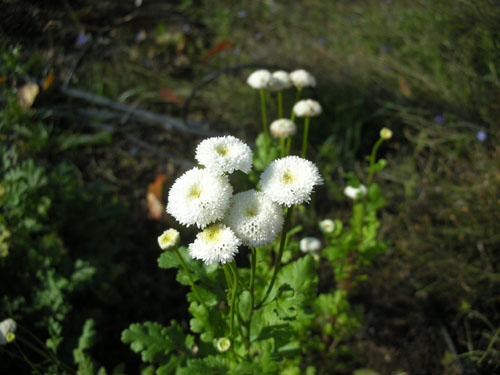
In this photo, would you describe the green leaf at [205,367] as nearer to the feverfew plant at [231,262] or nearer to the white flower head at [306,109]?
the feverfew plant at [231,262]

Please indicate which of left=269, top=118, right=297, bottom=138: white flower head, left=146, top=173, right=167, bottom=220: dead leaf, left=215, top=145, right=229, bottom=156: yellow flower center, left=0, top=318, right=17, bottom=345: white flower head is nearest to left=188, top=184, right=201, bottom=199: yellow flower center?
left=215, top=145, right=229, bottom=156: yellow flower center

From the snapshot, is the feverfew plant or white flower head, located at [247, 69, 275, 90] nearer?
the feverfew plant

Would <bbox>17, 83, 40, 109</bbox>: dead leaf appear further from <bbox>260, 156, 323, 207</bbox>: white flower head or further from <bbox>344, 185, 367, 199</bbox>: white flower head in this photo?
<bbox>260, 156, 323, 207</bbox>: white flower head

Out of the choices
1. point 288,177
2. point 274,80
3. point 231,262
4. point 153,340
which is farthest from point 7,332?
point 274,80

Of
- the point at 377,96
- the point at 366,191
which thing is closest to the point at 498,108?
the point at 377,96

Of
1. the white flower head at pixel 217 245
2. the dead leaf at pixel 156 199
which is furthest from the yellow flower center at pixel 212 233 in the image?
the dead leaf at pixel 156 199

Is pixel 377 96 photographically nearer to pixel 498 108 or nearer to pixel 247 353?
pixel 498 108
